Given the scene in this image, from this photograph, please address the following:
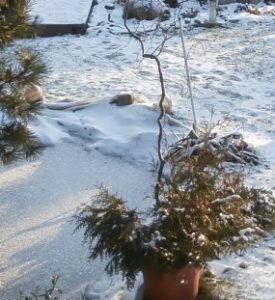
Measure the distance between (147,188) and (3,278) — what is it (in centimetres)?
166

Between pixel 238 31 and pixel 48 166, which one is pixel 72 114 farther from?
pixel 238 31

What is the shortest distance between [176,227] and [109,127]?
3.34 m

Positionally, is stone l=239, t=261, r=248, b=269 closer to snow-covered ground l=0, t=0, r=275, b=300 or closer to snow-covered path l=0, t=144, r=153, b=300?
snow-covered ground l=0, t=0, r=275, b=300

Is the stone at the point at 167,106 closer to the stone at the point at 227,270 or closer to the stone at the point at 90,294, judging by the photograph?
the stone at the point at 227,270

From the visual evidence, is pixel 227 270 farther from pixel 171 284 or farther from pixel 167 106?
pixel 167 106

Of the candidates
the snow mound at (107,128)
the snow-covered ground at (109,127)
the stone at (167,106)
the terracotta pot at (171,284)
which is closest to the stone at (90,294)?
the snow-covered ground at (109,127)

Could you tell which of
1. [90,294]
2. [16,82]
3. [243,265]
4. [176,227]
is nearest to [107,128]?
[243,265]

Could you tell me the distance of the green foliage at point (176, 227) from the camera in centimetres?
301

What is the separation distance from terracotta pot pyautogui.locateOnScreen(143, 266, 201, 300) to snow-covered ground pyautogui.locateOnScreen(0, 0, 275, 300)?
14.5 inches

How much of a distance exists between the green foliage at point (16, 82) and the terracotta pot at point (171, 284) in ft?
2.88

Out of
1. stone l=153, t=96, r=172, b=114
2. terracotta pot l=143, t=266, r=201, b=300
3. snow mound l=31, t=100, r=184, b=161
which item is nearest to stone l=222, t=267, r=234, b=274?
terracotta pot l=143, t=266, r=201, b=300

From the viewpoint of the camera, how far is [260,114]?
22.6 feet

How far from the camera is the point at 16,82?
10.2 ft

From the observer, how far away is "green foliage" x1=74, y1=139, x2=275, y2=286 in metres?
3.01
